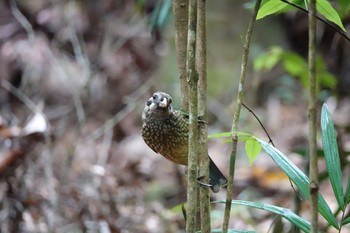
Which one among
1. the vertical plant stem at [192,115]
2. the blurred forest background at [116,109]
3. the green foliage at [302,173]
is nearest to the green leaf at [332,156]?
the green foliage at [302,173]

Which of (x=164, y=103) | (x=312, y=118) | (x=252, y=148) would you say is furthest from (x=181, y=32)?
(x=312, y=118)

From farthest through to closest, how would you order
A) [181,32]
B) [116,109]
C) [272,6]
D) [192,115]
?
1. [116,109]
2. [181,32]
3. [272,6]
4. [192,115]

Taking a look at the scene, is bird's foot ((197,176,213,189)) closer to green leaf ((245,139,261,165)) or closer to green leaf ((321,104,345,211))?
green leaf ((245,139,261,165))

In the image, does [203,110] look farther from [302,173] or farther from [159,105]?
[159,105]

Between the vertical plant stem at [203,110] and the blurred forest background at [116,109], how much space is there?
0.87 meters

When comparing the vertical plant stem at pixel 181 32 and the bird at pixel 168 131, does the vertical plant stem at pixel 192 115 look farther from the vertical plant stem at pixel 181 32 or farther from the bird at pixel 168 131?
the bird at pixel 168 131

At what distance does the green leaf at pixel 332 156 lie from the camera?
150cm

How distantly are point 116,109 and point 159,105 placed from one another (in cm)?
346

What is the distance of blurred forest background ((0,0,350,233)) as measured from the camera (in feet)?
10.1

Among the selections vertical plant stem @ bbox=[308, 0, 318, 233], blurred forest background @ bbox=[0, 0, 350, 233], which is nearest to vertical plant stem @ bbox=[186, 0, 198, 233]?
vertical plant stem @ bbox=[308, 0, 318, 233]

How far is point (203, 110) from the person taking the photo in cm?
148

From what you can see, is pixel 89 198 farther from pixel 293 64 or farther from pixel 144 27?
pixel 144 27

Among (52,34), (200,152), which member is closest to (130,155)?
(52,34)

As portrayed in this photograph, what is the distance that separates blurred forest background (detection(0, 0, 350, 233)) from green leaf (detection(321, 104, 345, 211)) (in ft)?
3.09
